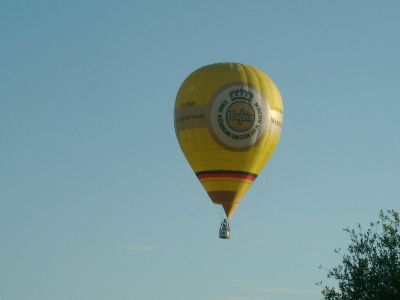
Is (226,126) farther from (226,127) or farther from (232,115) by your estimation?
(232,115)

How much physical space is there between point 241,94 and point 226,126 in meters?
2.23

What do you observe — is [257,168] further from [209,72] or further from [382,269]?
[382,269]

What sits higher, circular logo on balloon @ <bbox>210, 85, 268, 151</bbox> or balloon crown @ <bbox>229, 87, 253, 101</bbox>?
balloon crown @ <bbox>229, 87, 253, 101</bbox>

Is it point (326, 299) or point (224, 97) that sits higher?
point (224, 97)

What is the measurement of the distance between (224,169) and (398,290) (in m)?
15.3

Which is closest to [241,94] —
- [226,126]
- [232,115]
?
[232,115]

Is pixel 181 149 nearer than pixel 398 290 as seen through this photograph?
No

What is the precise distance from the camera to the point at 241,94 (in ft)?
269

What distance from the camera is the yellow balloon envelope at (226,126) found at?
81.8m

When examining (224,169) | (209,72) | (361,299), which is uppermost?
(209,72)

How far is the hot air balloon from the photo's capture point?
81812 millimetres

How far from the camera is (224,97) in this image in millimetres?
81812

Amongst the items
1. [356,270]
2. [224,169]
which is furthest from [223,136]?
[356,270]

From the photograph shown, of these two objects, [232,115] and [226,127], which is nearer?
[232,115]
